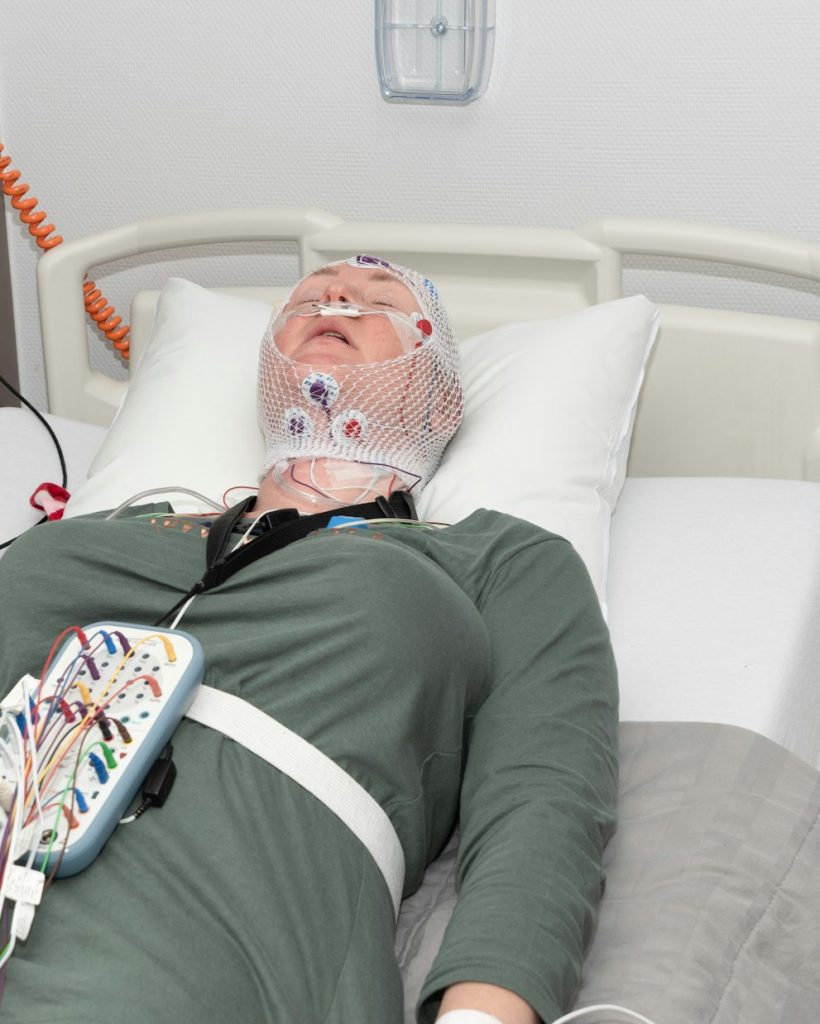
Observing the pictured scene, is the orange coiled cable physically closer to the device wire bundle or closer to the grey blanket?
the device wire bundle

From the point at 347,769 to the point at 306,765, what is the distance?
1.9 inches

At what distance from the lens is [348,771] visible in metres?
1.26

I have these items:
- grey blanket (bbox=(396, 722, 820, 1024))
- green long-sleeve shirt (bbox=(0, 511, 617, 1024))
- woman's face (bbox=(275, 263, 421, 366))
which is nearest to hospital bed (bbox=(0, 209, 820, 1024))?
grey blanket (bbox=(396, 722, 820, 1024))

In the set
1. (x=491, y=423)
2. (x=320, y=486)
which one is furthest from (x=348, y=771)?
(x=491, y=423)

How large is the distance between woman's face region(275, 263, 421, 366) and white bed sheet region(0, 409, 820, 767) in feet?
1.67

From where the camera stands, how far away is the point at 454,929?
3.79 feet

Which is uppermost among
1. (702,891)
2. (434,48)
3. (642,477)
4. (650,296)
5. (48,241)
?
(434,48)

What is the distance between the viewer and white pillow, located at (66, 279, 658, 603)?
1890 mm

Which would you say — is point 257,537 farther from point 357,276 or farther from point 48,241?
point 48,241

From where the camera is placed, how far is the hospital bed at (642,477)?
1.30 m

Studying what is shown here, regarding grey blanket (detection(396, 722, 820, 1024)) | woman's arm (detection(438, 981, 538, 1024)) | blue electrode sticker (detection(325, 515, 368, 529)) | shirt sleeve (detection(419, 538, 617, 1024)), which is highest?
blue electrode sticker (detection(325, 515, 368, 529))

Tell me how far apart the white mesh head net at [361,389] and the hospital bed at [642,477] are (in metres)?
0.13

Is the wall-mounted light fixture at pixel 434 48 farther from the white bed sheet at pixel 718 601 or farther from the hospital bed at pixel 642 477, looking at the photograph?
the white bed sheet at pixel 718 601

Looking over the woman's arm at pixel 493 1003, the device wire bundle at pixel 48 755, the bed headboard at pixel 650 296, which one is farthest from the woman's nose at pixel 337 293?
the woman's arm at pixel 493 1003
